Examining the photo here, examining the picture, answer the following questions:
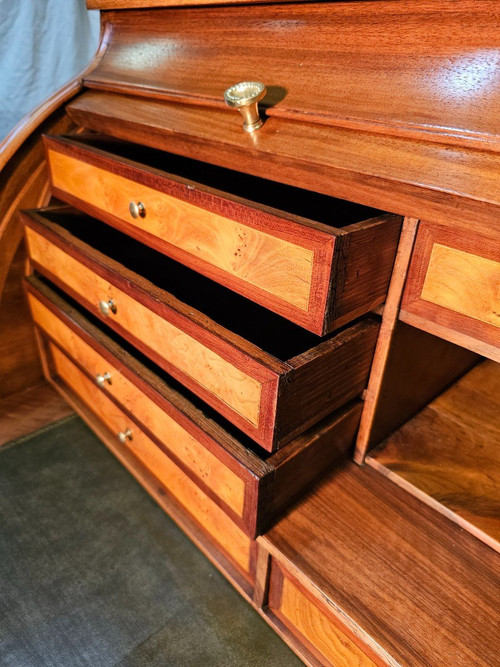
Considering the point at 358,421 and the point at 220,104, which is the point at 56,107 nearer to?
the point at 220,104

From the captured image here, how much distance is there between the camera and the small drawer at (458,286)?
46 cm

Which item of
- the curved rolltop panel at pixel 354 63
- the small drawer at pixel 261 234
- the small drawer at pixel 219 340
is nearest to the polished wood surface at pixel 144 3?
the curved rolltop panel at pixel 354 63

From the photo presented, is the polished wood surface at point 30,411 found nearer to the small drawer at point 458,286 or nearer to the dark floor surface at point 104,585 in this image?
the dark floor surface at point 104,585

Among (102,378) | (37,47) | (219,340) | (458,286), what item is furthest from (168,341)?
(37,47)

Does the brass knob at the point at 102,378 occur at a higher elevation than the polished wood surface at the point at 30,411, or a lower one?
higher

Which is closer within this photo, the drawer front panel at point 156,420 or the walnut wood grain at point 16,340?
the drawer front panel at point 156,420

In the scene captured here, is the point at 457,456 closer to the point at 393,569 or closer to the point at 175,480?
the point at 393,569

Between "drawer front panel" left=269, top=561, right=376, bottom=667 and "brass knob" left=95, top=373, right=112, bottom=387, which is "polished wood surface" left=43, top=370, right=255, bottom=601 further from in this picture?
"brass knob" left=95, top=373, right=112, bottom=387

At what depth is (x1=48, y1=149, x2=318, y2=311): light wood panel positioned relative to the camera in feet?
1.59

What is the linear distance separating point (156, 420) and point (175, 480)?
11 centimetres

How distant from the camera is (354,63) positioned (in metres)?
0.55

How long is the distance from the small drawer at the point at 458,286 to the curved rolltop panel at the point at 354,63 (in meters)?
0.09

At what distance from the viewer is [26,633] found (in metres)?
0.68

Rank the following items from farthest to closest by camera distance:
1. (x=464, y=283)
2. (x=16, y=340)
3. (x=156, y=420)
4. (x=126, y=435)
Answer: (x=16, y=340) → (x=126, y=435) → (x=156, y=420) → (x=464, y=283)
